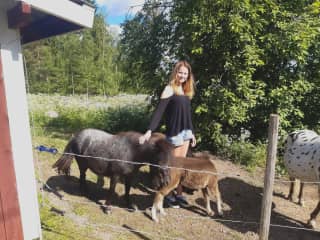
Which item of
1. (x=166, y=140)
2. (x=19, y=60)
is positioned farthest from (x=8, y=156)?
(x=166, y=140)

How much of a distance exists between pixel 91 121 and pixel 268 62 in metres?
6.34

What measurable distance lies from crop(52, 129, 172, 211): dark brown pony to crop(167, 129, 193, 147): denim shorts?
0.36ft

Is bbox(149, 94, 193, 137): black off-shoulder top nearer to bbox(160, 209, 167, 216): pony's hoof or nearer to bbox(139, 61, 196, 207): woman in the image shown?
bbox(139, 61, 196, 207): woman

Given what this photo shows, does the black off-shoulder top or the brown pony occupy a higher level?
the black off-shoulder top

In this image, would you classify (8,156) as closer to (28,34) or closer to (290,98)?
(28,34)

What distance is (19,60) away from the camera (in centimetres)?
359

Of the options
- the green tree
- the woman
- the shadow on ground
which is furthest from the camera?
the green tree

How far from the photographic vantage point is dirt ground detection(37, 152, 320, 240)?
4801 millimetres

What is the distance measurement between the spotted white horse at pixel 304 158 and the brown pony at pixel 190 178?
1.43m

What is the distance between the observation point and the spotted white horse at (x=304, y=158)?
5.35 metres

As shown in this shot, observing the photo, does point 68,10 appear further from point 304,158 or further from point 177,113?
point 304,158

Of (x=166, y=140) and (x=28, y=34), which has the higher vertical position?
(x=28, y=34)

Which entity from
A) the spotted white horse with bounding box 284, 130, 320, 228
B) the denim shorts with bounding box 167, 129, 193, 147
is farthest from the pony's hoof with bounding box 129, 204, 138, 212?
the spotted white horse with bounding box 284, 130, 320, 228

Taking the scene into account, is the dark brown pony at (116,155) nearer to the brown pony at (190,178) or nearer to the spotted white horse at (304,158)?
the brown pony at (190,178)
